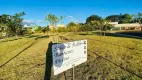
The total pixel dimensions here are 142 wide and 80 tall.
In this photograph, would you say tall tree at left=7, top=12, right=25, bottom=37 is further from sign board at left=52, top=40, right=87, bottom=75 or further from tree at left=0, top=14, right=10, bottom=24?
sign board at left=52, top=40, right=87, bottom=75

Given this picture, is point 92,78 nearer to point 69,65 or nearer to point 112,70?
point 112,70

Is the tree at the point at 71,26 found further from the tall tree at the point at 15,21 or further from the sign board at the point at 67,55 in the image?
the sign board at the point at 67,55

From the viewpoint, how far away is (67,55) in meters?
4.55

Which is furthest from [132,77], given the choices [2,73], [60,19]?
[60,19]

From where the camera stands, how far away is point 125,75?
785 centimetres

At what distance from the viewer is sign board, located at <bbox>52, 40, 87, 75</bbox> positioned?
4.21 meters

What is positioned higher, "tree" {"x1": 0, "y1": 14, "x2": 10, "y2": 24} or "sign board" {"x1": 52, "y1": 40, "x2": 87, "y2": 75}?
"tree" {"x1": 0, "y1": 14, "x2": 10, "y2": 24}

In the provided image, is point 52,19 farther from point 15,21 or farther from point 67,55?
point 67,55

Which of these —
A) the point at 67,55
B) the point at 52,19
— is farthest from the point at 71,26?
the point at 67,55

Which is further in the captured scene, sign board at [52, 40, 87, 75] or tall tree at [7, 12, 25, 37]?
tall tree at [7, 12, 25, 37]

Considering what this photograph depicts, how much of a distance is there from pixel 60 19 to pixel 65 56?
59.3 meters

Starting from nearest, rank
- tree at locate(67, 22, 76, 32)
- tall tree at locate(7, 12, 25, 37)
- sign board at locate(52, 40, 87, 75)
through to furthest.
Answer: sign board at locate(52, 40, 87, 75) → tall tree at locate(7, 12, 25, 37) → tree at locate(67, 22, 76, 32)

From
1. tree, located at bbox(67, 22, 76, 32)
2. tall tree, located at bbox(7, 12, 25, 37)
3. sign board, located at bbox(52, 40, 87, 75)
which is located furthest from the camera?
tree, located at bbox(67, 22, 76, 32)

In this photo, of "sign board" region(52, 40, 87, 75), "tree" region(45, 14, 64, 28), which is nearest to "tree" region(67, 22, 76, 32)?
"tree" region(45, 14, 64, 28)
